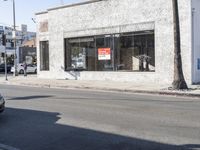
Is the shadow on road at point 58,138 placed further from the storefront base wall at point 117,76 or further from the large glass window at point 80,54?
the large glass window at point 80,54

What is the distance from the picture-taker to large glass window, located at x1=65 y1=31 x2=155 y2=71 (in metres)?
25.1

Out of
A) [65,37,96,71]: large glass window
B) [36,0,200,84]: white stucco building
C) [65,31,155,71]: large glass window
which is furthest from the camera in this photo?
[65,37,96,71]: large glass window

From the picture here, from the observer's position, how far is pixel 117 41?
87.6 feet

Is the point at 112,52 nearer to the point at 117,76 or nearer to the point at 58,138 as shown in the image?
the point at 117,76

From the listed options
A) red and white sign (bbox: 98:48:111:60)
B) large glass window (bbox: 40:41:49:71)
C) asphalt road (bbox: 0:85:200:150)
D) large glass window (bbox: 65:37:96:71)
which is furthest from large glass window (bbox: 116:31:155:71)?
asphalt road (bbox: 0:85:200:150)

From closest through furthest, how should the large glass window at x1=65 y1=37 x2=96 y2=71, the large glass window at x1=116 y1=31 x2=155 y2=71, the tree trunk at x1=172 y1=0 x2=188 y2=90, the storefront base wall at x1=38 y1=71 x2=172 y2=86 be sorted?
the tree trunk at x1=172 y1=0 x2=188 y2=90, the storefront base wall at x1=38 y1=71 x2=172 y2=86, the large glass window at x1=116 y1=31 x2=155 y2=71, the large glass window at x1=65 y1=37 x2=96 y2=71

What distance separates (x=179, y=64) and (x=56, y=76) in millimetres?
13863

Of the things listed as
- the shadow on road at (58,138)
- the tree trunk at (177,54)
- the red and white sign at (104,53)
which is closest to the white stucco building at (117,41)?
the red and white sign at (104,53)

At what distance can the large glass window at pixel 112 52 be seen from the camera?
25.1m

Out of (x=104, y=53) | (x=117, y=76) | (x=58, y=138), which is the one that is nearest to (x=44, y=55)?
(x=104, y=53)

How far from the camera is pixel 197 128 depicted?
8.96 metres

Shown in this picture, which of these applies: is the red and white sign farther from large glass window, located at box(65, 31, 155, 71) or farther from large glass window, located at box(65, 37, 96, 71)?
large glass window, located at box(65, 37, 96, 71)

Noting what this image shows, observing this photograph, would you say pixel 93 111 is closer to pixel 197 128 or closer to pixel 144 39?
pixel 197 128

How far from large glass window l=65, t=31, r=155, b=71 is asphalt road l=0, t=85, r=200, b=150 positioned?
11.6 metres
